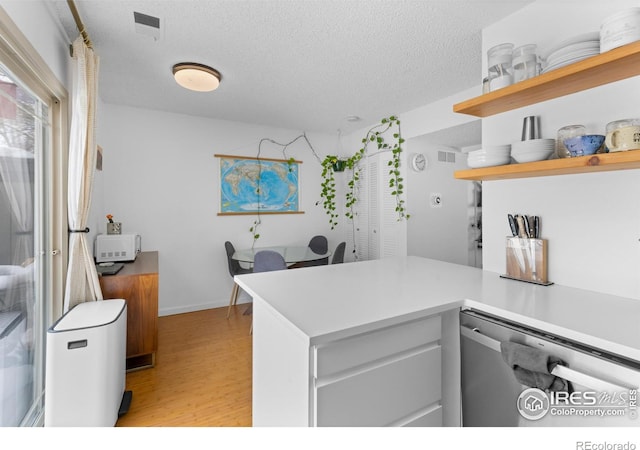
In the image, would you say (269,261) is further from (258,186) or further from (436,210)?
(436,210)

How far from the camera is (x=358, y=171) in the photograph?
457cm

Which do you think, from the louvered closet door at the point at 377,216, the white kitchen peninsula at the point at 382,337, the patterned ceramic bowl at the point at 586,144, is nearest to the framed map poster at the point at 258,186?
the louvered closet door at the point at 377,216

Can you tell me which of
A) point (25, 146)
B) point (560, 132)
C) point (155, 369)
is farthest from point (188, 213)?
point (560, 132)

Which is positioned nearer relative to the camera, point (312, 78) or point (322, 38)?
point (322, 38)

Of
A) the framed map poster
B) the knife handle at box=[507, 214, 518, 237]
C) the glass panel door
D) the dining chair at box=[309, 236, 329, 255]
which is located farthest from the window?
the dining chair at box=[309, 236, 329, 255]

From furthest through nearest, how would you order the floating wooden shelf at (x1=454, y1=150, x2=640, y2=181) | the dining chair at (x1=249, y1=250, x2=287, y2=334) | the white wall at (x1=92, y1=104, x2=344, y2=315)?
1. the white wall at (x1=92, y1=104, x2=344, y2=315)
2. the dining chair at (x1=249, y1=250, x2=287, y2=334)
3. the floating wooden shelf at (x1=454, y1=150, x2=640, y2=181)

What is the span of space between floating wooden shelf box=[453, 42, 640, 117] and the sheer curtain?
2291 millimetres

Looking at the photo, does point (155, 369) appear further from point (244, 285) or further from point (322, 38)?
point (322, 38)

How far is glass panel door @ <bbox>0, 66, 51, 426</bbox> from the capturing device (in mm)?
1442

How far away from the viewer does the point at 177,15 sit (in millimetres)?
1824

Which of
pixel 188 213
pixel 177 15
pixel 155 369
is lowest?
pixel 155 369

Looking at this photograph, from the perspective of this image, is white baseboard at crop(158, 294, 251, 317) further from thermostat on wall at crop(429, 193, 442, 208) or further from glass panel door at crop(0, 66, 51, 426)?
thermostat on wall at crop(429, 193, 442, 208)

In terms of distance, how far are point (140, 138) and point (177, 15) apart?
205 centimetres

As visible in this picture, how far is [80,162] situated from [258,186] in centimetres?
233
